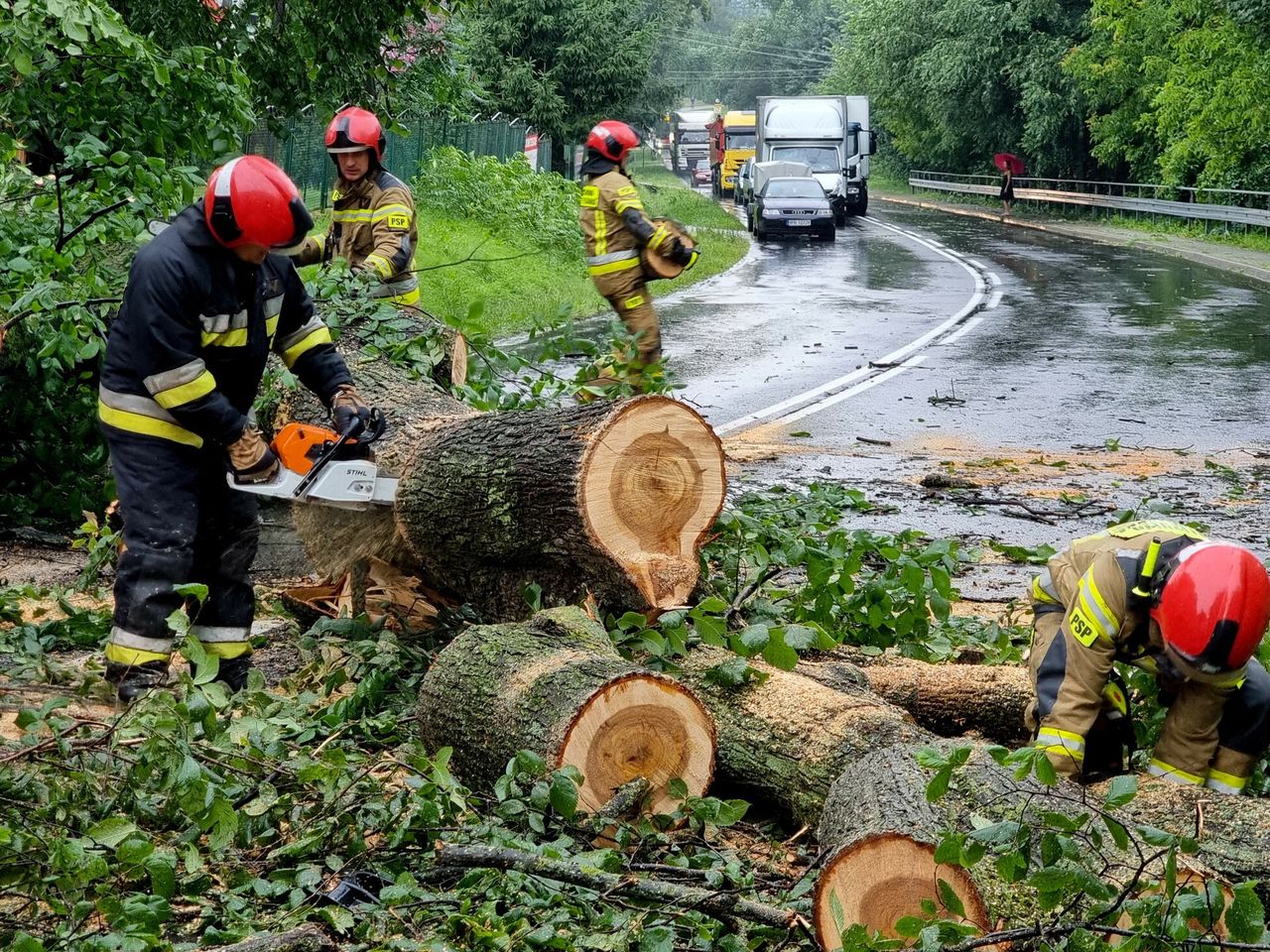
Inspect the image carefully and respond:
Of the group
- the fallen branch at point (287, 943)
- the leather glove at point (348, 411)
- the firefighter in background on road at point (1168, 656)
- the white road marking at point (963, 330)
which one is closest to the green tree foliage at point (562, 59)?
the white road marking at point (963, 330)

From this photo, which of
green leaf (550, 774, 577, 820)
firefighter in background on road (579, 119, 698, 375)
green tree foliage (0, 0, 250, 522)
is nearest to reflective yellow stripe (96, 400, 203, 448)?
green tree foliage (0, 0, 250, 522)

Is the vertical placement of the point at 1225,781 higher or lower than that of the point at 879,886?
lower

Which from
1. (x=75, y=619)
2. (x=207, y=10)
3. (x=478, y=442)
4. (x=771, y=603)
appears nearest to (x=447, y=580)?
(x=478, y=442)

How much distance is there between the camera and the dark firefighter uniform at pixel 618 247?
9.62 meters

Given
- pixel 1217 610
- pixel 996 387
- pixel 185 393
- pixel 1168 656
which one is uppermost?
pixel 185 393

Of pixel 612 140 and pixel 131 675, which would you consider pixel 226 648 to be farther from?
pixel 612 140

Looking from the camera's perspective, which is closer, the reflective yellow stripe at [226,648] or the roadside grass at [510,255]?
the reflective yellow stripe at [226,648]

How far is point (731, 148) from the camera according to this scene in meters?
51.9

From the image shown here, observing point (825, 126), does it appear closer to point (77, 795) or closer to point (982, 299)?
point (982, 299)

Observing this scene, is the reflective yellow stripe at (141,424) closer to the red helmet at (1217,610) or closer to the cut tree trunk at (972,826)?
the cut tree trunk at (972,826)

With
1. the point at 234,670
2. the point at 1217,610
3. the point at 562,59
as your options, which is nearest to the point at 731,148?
the point at 562,59

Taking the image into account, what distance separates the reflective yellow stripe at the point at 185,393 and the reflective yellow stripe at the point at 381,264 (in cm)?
313

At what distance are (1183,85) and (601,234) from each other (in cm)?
2624

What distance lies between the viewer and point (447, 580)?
536 cm
